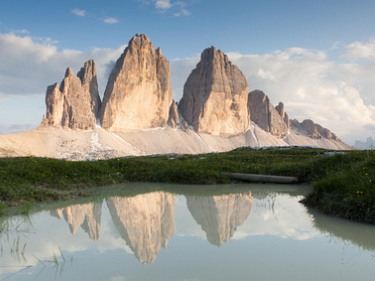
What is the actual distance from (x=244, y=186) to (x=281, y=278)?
1327 centimetres

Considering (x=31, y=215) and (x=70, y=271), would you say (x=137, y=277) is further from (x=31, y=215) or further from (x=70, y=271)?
(x=31, y=215)

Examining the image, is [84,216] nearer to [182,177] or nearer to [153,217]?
[153,217]

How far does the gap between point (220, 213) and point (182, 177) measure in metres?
9.34

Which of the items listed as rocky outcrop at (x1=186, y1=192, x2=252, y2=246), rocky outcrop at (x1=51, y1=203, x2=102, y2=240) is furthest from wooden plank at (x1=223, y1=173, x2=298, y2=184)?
rocky outcrop at (x1=51, y1=203, x2=102, y2=240)

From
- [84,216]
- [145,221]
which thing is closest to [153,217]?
[145,221]

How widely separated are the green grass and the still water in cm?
95

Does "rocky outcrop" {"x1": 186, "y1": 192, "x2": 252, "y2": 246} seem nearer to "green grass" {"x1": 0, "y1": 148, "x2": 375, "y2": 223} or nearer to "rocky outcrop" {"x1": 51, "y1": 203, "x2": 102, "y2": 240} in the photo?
"green grass" {"x1": 0, "y1": 148, "x2": 375, "y2": 223}

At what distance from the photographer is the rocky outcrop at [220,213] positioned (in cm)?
882

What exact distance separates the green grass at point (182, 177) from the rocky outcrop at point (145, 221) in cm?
301

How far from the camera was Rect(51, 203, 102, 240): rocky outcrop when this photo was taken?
29.9 feet

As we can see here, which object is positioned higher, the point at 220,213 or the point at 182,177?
the point at 182,177

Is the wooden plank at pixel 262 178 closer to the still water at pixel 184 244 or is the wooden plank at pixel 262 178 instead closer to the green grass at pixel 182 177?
the green grass at pixel 182 177

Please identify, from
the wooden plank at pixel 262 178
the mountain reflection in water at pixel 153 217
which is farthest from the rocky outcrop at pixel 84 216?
the wooden plank at pixel 262 178

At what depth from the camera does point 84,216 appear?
10.8m
